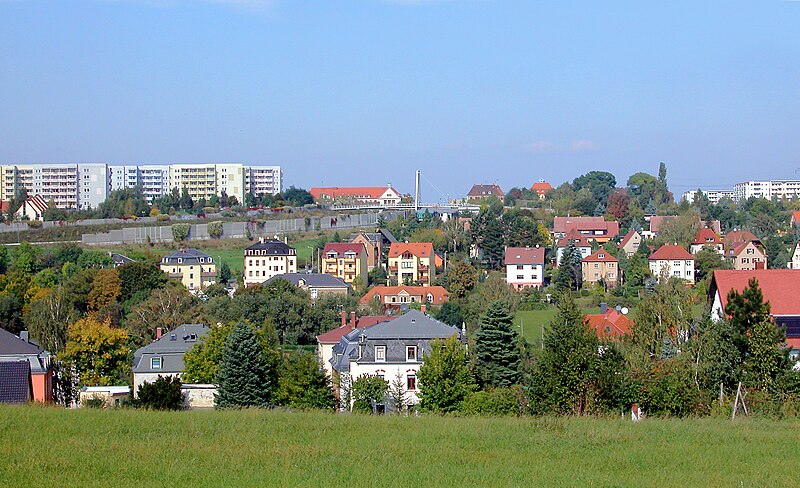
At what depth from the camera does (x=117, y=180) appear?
11200 cm

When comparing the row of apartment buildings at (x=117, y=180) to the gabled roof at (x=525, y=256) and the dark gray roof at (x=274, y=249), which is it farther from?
the gabled roof at (x=525, y=256)

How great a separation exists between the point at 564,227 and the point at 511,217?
1308 cm

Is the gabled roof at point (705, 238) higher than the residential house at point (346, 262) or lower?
higher

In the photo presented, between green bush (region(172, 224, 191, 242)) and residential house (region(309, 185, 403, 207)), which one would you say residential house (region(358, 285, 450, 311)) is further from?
residential house (region(309, 185, 403, 207))

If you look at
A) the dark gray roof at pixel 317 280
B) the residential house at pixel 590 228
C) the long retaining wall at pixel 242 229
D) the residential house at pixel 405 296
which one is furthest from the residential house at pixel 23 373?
the residential house at pixel 590 228

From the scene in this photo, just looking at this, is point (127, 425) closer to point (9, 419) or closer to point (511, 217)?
point (9, 419)

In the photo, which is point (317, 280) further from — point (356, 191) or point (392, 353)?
point (356, 191)

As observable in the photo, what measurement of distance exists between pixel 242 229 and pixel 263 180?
45.9m

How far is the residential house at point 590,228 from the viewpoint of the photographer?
74125mm

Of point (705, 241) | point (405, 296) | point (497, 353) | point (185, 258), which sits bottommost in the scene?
point (497, 353)

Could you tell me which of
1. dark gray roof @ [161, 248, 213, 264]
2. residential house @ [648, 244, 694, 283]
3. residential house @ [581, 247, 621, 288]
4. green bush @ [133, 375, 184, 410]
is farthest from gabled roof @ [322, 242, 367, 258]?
green bush @ [133, 375, 184, 410]

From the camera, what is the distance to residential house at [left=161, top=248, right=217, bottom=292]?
194ft

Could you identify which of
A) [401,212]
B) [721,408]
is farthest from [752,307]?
[401,212]

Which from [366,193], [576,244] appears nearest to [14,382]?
[576,244]
